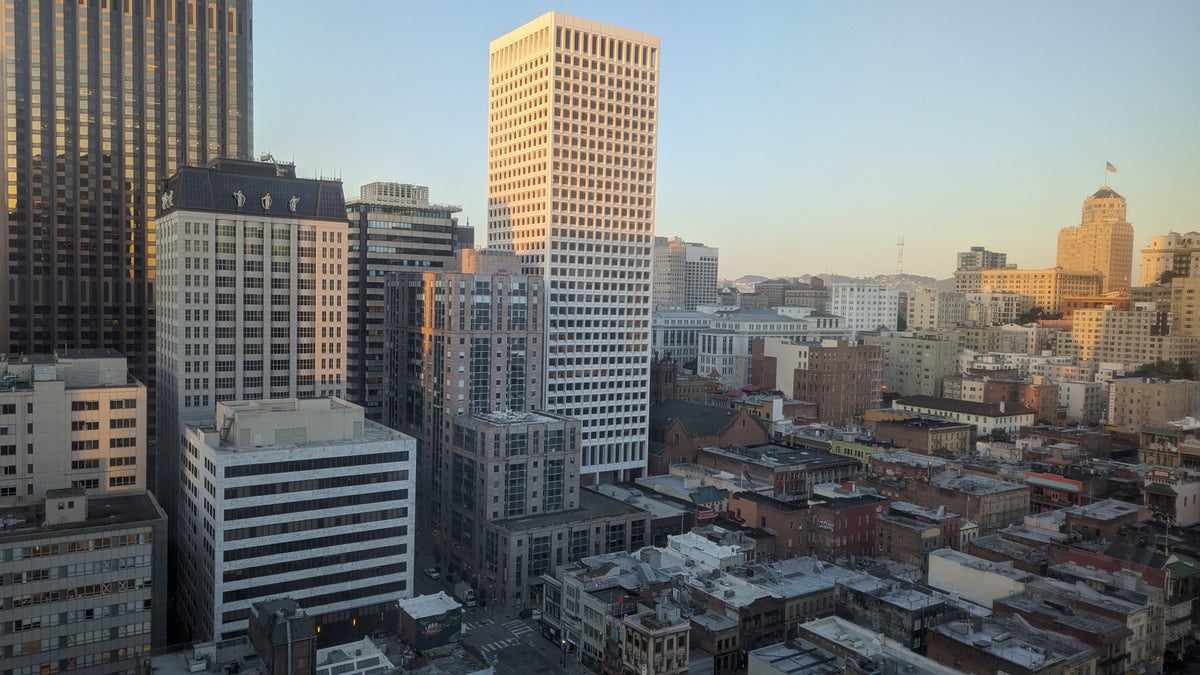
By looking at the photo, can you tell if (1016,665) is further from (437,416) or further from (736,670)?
(437,416)

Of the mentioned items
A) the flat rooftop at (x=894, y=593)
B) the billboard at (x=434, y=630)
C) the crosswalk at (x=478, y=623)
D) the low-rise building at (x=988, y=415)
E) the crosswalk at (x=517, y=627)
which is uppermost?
the low-rise building at (x=988, y=415)

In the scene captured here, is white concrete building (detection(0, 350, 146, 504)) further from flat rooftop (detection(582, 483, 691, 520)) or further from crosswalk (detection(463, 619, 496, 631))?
flat rooftop (detection(582, 483, 691, 520))

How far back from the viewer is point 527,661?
3656 inches

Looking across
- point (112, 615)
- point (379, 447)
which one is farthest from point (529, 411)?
point (112, 615)

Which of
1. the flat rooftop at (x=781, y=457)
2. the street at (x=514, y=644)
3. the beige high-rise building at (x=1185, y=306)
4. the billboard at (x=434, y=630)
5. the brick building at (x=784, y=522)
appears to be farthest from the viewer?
the beige high-rise building at (x=1185, y=306)

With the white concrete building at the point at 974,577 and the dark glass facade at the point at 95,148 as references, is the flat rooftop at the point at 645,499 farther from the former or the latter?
the dark glass facade at the point at 95,148

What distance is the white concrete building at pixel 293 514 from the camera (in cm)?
8725

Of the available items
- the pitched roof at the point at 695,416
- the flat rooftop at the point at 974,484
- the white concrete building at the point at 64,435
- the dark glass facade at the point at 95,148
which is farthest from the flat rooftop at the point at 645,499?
the dark glass facade at the point at 95,148

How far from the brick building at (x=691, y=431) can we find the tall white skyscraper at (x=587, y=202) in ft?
16.6

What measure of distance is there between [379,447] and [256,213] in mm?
44343

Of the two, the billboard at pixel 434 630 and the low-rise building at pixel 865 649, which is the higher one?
the low-rise building at pixel 865 649

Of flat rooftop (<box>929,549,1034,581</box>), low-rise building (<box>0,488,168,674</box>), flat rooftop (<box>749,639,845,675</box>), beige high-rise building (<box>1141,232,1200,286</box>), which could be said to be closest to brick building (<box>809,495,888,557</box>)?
flat rooftop (<box>929,549,1034,581</box>)

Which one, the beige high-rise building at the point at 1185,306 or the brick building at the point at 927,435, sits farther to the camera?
the brick building at the point at 927,435

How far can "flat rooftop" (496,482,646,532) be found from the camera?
363 feet
